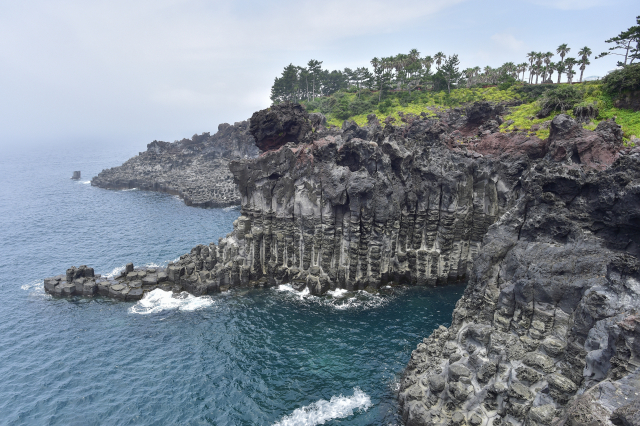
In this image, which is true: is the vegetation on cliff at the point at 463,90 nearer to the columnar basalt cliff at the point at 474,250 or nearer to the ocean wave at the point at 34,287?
the columnar basalt cliff at the point at 474,250

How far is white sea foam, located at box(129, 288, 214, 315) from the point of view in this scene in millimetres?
43406

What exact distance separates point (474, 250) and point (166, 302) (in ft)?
131

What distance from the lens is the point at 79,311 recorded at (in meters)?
43.3

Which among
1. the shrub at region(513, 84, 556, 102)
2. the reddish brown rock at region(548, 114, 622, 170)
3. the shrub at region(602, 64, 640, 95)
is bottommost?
the reddish brown rock at region(548, 114, 622, 170)

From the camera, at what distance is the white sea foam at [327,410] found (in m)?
26.9

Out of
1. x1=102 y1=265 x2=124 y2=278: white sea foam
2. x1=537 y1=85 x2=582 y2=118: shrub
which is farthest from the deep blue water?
x1=537 y1=85 x2=582 y2=118: shrub

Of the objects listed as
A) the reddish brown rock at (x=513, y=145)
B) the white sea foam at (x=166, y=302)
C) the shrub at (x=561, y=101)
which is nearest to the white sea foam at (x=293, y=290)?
the white sea foam at (x=166, y=302)

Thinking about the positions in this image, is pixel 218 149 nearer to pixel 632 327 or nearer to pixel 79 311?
pixel 79 311

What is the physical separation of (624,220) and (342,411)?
74.3 feet

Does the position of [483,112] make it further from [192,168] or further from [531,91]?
[192,168]

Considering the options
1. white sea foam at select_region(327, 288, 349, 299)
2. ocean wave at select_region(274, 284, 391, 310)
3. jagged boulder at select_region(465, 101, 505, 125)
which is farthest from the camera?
jagged boulder at select_region(465, 101, 505, 125)

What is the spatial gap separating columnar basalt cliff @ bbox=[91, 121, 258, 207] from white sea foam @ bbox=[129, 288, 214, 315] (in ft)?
164

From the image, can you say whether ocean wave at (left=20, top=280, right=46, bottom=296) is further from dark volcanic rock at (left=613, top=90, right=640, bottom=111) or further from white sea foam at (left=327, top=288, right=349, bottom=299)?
dark volcanic rock at (left=613, top=90, right=640, bottom=111)

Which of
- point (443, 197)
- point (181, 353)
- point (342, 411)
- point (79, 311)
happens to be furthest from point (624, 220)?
point (79, 311)
